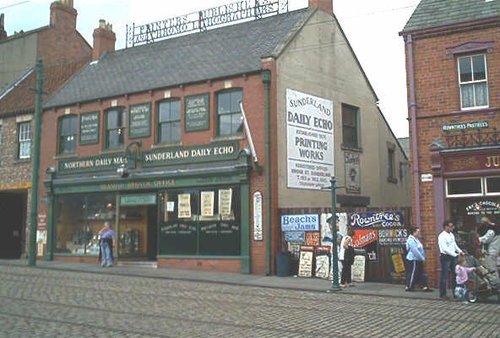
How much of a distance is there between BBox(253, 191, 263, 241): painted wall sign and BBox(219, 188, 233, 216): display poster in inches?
41.3

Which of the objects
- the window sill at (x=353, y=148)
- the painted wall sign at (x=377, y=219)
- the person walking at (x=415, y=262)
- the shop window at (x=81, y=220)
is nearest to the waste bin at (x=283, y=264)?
the painted wall sign at (x=377, y=219)

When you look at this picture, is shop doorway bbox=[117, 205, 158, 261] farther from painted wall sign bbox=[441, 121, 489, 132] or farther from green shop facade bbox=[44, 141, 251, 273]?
painted wall sign bbox=[441, 121, 489, 132]

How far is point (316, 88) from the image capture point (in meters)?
23.0

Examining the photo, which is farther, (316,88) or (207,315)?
(316,88)

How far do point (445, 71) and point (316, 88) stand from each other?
691 cm

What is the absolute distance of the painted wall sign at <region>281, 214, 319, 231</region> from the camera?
19.2m

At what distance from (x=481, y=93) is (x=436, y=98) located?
119cm

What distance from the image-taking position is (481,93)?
1638 centimetres

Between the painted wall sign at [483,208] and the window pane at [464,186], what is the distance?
337 mm

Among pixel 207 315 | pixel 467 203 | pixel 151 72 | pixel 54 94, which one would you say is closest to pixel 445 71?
pixel 467 203

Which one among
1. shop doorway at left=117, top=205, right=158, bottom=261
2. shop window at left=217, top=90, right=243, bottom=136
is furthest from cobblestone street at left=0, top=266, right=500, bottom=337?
shop doorway at left=117, top=205, right=158, bottom=261

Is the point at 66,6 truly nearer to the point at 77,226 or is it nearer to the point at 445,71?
the point at 77,226

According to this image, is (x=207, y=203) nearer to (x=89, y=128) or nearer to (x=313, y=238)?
(x=313, y=238)

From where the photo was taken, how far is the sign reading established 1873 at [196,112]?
21859mm
